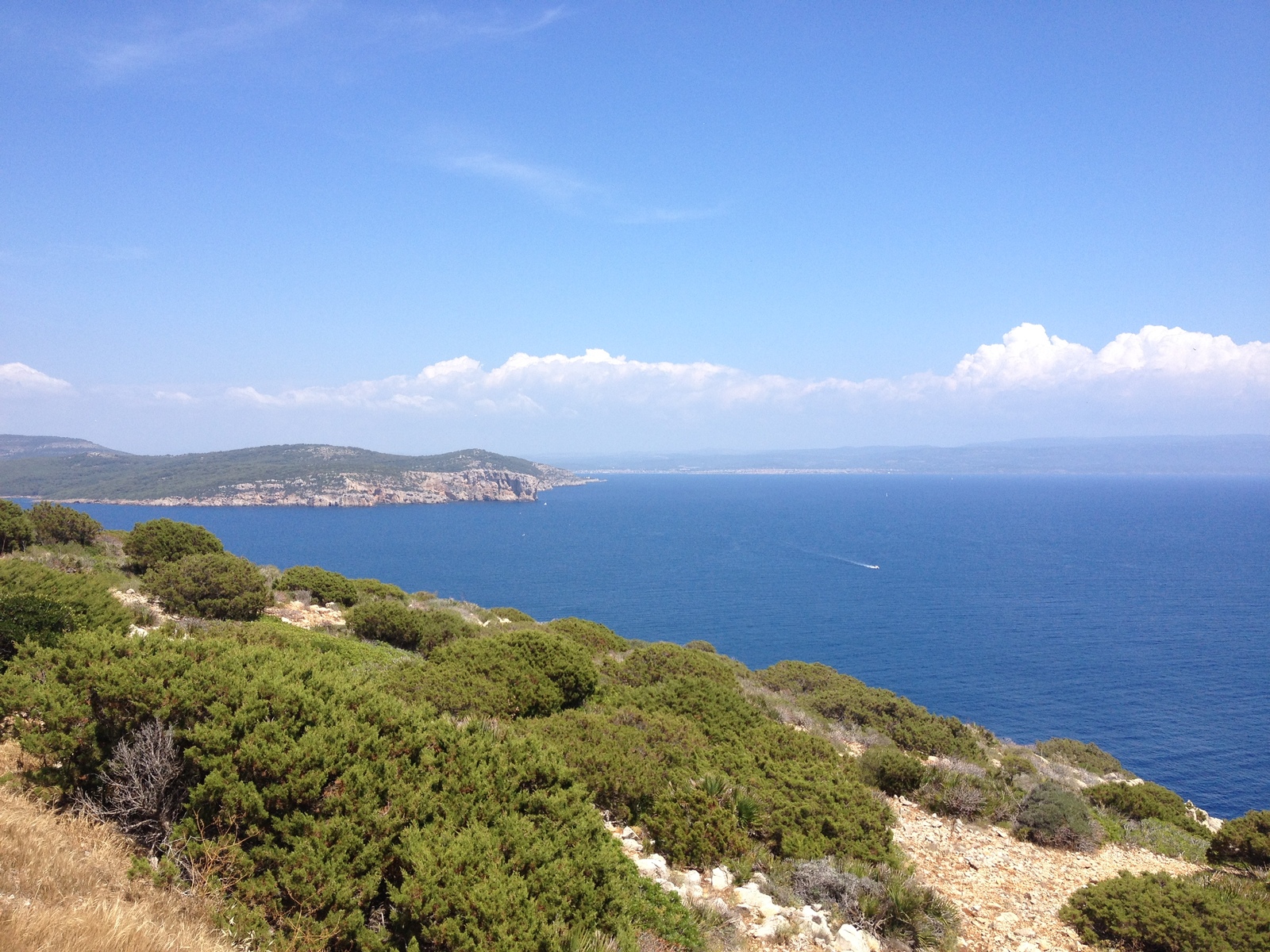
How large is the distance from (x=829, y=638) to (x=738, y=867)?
156 feet

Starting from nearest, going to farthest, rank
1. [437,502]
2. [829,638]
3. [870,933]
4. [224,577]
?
[870,933], [224,577], [829,638], [437,502]

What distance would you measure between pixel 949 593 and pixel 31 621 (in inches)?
2863

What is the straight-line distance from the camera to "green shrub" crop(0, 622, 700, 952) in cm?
464

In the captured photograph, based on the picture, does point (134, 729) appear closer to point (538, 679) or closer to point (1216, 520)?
point (538, 679)

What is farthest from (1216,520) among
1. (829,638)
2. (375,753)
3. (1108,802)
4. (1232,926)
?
(375,753)

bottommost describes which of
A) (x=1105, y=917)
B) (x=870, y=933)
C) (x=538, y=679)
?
(x=1105, y=917)

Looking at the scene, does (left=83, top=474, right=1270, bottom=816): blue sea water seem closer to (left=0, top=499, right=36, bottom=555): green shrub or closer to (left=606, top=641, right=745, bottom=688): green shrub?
(left=606, top=641, right=745, bottom=688): green shrub

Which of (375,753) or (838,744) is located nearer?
(375,753)

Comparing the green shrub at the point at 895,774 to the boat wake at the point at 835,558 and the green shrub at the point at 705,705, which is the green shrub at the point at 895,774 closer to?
the green shrub at the point at 705,705

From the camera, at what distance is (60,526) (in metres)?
22.3

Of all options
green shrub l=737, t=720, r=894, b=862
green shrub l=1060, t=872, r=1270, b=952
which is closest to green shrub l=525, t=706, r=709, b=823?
green shrub l=737, t=720, r=894, b=862

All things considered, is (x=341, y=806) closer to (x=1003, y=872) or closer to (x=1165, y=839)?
(x=1003, y=872)

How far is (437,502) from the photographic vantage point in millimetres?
177000

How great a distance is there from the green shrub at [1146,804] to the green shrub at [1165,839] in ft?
1.32
